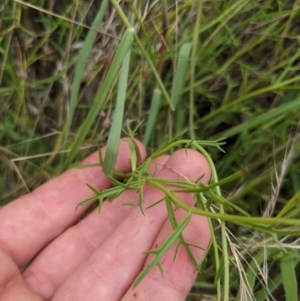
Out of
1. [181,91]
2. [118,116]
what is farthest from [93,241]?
[181,91]

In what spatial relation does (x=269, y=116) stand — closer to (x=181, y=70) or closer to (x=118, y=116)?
(x=181, y=70)

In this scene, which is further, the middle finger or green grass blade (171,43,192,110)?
green grass blade (171,43,192,110)

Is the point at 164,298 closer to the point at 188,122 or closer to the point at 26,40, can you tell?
the point at 188,122

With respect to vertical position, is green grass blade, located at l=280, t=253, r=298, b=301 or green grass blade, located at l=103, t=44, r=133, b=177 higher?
green grass blade, located at l=103, t=44, r=133, b=177

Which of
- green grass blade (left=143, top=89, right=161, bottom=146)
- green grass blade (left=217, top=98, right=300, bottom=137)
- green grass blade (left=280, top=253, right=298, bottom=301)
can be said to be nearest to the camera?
green grass blade (left=280, top=253, right=298, bottom=301)

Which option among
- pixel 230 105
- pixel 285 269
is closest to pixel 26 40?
pixel 230 105

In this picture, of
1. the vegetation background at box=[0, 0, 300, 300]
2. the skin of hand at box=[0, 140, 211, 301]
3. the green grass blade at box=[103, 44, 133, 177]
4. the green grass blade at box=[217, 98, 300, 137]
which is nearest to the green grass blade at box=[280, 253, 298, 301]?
the vegetation background at box=[0, 0, 300, 300]

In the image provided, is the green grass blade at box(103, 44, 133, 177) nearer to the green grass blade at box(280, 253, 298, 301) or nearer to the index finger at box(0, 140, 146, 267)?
the index finger at box(0, 140, 146, 267)
